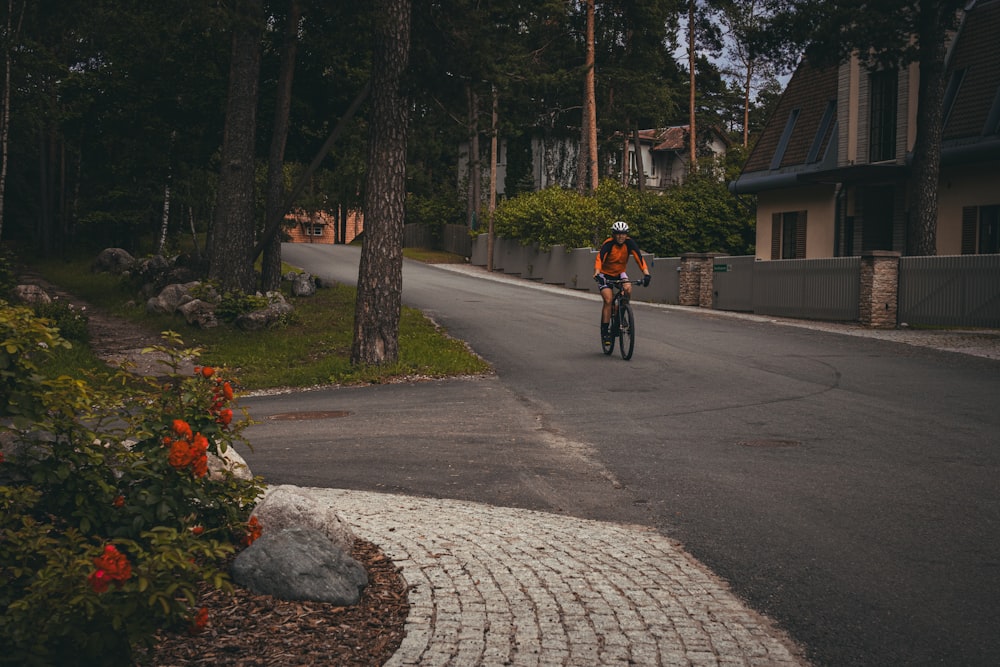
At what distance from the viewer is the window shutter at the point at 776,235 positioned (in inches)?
1439

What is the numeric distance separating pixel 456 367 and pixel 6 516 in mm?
11943

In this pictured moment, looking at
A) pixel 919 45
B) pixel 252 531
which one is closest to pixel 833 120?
pixel 919 45

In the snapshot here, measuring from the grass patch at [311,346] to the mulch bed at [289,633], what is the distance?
26.0 ft

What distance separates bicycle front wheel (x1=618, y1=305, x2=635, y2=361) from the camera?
1655cm

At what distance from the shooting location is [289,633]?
4535 mm

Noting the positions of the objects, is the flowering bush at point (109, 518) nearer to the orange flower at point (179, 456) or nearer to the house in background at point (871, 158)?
the orange flower at point (179, 456)

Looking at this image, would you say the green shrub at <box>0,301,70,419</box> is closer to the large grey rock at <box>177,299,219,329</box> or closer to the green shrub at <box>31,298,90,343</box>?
the green shrub at <box>31,298,90,343</box>

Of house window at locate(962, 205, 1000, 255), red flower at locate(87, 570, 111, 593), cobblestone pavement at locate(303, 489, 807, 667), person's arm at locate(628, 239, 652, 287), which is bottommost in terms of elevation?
cobblestone pavement at locate(303, 489, 807, 667)

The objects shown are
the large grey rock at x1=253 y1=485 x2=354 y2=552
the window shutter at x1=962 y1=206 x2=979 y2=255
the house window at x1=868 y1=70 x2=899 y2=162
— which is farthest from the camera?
the house window at x1=868 y1=70 x2=899 y2=162

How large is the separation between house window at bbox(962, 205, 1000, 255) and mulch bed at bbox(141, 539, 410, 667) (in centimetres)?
2633

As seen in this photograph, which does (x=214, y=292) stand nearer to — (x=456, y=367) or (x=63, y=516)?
(x=456, y=367)

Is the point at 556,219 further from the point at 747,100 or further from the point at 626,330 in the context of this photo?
the point at 747,100

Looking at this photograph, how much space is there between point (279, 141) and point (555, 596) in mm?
21395

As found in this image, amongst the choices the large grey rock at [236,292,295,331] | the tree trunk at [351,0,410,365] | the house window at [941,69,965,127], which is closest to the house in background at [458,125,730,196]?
the house window at [941,69,965,127]
